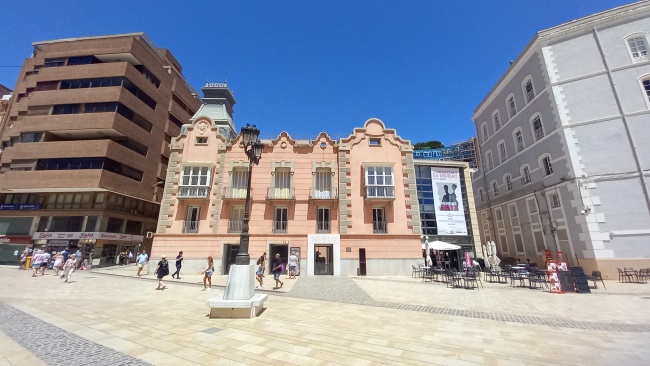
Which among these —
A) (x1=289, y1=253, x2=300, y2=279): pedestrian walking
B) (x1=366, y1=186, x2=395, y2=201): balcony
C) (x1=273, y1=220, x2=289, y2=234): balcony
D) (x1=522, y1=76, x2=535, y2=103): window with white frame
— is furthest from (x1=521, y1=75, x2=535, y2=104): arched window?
(x1=289, y1=253, x2=300, y2=279): pedestrian walking

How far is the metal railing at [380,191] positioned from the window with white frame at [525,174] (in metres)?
14.2

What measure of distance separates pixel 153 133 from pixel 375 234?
30.7 meters

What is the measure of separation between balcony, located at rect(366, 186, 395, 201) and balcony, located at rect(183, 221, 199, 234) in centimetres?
1414

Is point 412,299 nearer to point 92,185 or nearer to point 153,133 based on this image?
point 92,185

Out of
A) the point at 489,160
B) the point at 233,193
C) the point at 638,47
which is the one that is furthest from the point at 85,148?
the point at 638,47

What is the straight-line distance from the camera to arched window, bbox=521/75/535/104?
24453 mm

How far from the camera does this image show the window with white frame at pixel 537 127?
23.3 m

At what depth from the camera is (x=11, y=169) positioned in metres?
28.5

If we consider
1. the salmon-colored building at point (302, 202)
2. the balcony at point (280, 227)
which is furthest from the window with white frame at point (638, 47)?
the balcony at point (280, 227)

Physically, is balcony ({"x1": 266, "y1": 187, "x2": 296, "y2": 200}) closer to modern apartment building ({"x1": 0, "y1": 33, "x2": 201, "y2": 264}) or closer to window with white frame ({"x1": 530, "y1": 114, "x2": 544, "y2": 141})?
modern apartment building ({"x1": 0, "y1": 33, "x2": 201, "y2": 264})

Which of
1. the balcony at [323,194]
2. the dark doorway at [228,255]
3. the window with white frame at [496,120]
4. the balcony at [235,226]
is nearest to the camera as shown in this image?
the dark doorway at [228,255]

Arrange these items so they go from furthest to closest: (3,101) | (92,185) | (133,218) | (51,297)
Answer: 1. (3,101)
2. (133,218)
3. (92,185)
4. (51,297)

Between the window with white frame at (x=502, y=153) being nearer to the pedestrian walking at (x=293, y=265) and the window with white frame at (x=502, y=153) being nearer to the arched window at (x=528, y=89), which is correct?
the arched window at (x=528, y=89)

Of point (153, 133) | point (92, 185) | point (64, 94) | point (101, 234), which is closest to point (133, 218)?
point (101, 234)
